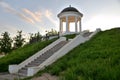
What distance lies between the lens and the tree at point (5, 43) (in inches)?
1795

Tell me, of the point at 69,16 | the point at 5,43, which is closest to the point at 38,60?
the point at 69,16

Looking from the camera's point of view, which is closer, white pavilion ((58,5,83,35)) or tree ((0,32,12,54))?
white pavilion ((58,5,83,35))

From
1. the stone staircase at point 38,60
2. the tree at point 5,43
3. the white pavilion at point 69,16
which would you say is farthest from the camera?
the tree at point 5,43

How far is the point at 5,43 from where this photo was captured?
1822 inches

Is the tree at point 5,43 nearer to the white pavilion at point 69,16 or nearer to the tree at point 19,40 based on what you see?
the tree at point 19,40

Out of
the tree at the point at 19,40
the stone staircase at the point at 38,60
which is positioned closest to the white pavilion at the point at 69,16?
the stone staircase at the point at 38,60

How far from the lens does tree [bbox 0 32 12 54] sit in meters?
45.6

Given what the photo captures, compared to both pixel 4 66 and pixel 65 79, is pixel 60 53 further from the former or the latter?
pixel 65 79

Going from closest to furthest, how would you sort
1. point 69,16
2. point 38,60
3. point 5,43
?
point 38,60, point 69,16, point 5,43

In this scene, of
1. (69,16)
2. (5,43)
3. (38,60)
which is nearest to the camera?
(38,60)

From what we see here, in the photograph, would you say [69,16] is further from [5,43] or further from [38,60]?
[5,43]

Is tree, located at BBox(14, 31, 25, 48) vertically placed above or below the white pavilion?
below

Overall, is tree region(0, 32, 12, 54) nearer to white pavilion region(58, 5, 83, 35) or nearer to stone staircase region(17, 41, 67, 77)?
white pavilion region(58, 5, 83, 35)

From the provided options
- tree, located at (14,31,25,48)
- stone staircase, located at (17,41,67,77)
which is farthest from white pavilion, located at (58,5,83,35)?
tree, located at (14,31,25,48)
